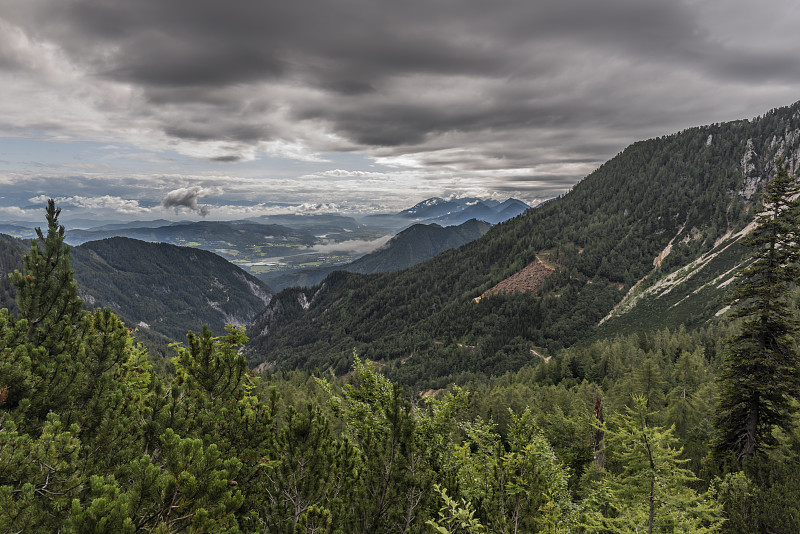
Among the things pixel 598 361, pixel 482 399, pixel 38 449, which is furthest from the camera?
pixel 598 361

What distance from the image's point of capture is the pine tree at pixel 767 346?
2016cm

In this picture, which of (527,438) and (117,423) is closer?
(117,423)

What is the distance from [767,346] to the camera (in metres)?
21.1

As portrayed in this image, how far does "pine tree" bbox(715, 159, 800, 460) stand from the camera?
20.2 meters

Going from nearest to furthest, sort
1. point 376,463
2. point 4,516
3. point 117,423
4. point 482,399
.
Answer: point 4,516 < point 117,423 < point 376,463 < point 482,399

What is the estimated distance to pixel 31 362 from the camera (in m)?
8.97

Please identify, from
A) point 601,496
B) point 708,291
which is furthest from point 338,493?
point 708,291

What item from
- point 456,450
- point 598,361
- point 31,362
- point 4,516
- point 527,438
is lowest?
point 598,361

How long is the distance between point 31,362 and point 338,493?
29.3 feet

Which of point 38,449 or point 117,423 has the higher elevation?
point 38,449

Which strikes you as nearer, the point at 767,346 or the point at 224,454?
the point at 224,454

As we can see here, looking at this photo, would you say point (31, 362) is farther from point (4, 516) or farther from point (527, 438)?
point (527, 438)

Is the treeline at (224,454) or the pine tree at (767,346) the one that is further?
the pine tree at (767,346)

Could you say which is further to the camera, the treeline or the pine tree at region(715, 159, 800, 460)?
the pine tree at region(715, 159, 800, 460)
